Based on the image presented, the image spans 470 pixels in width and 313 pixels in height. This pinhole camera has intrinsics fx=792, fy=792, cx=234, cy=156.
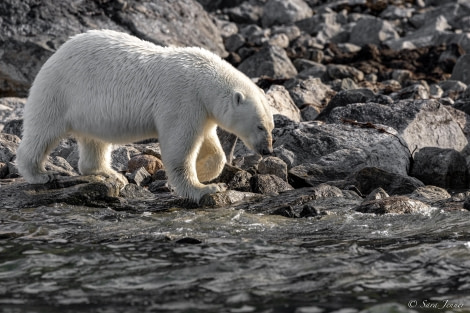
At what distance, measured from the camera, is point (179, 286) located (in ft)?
18.4

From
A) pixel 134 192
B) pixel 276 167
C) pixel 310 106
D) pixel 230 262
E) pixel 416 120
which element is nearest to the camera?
pixel 230 262

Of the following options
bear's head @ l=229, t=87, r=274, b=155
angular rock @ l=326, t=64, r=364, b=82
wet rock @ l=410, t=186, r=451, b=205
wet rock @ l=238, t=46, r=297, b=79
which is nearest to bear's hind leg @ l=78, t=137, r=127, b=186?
bear's head @ l=229, t=87, r=274, b=155

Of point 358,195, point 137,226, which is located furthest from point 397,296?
point 358,195

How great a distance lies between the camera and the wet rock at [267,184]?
9211 mm

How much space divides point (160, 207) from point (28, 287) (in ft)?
10.3

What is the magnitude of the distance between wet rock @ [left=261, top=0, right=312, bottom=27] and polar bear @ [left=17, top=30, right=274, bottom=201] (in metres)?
16.3

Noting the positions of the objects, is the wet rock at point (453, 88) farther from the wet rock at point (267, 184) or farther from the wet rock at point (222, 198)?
the wet rock at point (222, 198)

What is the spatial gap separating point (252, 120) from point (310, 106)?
526 cm

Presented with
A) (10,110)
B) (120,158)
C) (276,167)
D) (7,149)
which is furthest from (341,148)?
(10,110)

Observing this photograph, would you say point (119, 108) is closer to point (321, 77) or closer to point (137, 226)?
point (137, 226)

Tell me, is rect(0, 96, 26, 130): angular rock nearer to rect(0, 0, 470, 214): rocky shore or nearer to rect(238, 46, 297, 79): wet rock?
rect(0, 0, 470, 214): rocky shore

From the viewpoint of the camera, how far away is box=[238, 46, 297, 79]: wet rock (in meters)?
17.6

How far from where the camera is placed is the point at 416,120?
11656 millimetres

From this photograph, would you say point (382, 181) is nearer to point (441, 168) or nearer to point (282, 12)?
point (441, 168)
